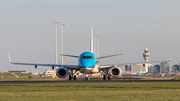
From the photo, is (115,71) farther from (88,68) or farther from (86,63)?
(86,63)

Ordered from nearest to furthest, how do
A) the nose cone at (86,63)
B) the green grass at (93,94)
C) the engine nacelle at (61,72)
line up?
the green grass at (93,94) < the nose cone at (86,63) < the engine nacelle at (61,72)

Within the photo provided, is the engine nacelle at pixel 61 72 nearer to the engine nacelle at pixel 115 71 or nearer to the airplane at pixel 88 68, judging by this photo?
the airplane at pixel 88 68

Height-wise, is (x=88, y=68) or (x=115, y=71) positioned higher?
(x=88, y=68)

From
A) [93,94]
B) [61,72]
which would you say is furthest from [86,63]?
[93,94]

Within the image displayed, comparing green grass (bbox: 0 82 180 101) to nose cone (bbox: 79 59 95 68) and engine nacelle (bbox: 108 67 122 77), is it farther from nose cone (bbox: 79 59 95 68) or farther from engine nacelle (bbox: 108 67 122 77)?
engine nacelle (bbox: 108 67 122 77)

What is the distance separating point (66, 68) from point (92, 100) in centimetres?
3953

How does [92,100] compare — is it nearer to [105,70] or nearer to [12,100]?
[12,100]

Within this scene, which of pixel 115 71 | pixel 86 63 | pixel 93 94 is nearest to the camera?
pixel 93 94

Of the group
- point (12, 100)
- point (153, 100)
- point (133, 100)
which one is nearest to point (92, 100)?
point (133, 100)

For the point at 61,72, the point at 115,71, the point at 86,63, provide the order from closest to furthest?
1. the point at 86,63
2. the point at 115,71
3. the point at 61,72

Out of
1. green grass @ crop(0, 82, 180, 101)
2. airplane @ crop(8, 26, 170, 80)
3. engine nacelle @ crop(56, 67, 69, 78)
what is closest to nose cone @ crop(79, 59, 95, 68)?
airplane @ crop(8, 26, 170, 80)

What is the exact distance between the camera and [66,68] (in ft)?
184

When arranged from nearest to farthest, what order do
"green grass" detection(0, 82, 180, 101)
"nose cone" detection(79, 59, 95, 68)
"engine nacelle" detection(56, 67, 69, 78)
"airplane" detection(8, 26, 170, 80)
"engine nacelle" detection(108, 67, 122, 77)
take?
"green grass" detection(0, 82, 180, 101), "nose cone" detection(79, 59, 95, 68), "airplane" detection(8, 26, 170, 80), "engine nacelle" detection(108, 67, 122, 77), "engine nacelle" detection(56, 67, 69, 78)

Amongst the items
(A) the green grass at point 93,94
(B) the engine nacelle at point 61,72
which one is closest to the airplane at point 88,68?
Result: (B) the engine nacelle at point 61,72
